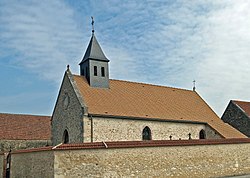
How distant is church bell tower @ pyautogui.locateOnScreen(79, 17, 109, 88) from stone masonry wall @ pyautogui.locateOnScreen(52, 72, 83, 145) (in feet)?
6.16

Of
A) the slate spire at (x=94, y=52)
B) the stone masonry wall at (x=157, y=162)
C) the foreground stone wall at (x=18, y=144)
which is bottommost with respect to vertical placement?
the stone masonry wall at (x=157, y=162)

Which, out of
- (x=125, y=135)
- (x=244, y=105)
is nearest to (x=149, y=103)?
(x=125, y=135)

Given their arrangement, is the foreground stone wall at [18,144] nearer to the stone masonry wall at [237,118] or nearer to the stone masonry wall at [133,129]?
the stone masonry wall at [133,129]

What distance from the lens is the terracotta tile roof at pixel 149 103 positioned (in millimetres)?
24958

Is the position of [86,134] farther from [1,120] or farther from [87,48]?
[1,120]

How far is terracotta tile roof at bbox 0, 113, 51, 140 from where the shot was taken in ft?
106

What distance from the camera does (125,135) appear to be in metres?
24.4

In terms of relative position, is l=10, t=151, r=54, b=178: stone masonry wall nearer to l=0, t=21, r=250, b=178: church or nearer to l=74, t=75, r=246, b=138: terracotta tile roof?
l=0, t=21, r=250, b=178: church

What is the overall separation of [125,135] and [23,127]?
14.2 metres

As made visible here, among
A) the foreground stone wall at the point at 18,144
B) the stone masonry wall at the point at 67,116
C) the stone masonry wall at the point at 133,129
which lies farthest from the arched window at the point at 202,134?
the foreground stone wall at the point at 18,144

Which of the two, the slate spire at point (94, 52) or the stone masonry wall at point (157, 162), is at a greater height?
the slate spire at point (94, 52)

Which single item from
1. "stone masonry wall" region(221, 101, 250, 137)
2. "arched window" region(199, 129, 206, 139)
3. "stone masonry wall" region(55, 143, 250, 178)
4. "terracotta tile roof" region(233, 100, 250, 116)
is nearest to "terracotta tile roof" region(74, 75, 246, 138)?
"arched window" region(199, 129, 206, 139)

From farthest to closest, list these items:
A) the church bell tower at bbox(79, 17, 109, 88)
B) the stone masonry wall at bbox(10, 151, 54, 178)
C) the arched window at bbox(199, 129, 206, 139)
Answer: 1. the arched window at bbox(199, 129, 206, 139)
2. the church bell tower at bbox(79, 17, 109, 88)
3. the stone masonry wall at bbox(10, 151, 54, 178)

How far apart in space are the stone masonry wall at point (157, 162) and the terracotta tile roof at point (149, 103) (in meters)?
5.59
